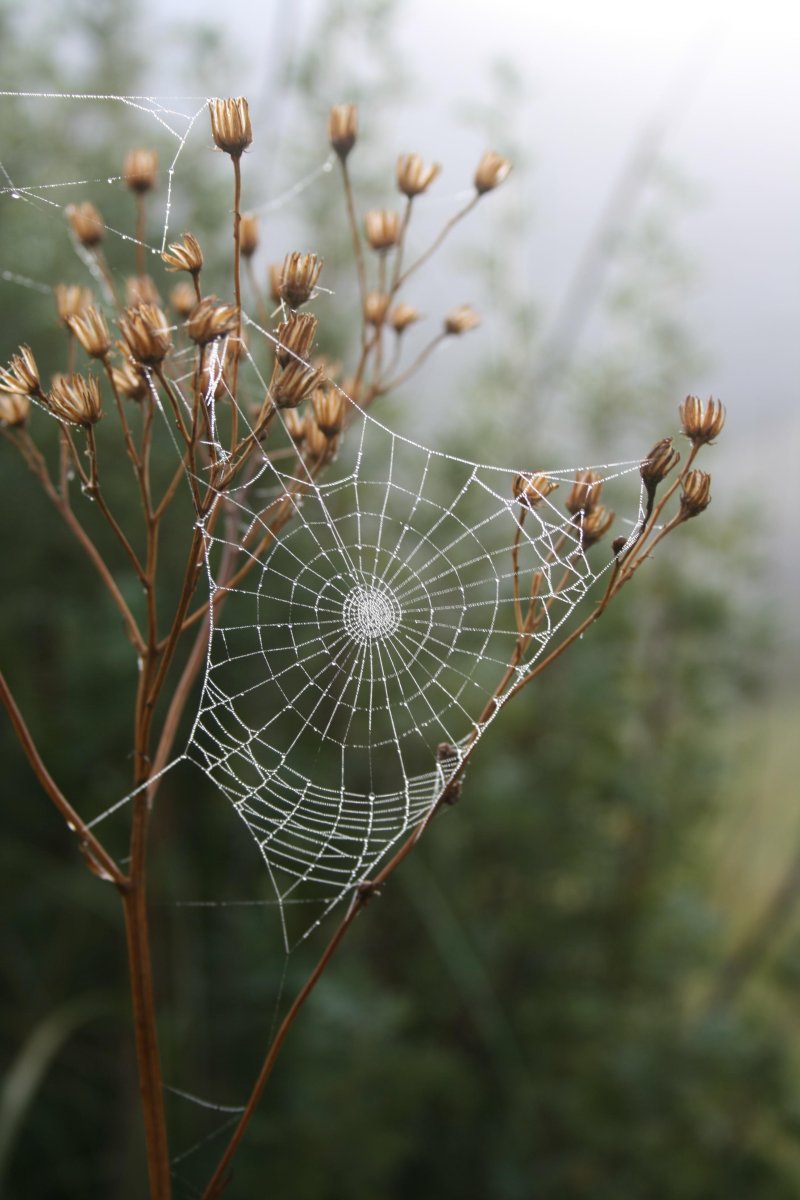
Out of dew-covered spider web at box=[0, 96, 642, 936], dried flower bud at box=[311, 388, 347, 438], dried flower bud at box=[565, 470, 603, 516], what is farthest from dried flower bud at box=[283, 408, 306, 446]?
dew-covered spider web at box=[0, 96, 642, 936]

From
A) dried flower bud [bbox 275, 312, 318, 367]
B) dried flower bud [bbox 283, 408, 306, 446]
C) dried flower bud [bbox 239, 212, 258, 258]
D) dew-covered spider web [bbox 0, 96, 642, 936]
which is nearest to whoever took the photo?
dried flower bud [bbox 275, 312, 318, 367]

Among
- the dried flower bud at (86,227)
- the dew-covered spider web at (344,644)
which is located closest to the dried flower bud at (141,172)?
the dried flower bud at (86,227)

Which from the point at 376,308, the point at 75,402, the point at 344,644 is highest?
the point at 344,644

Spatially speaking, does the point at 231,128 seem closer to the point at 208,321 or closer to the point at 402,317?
the point at 208,321

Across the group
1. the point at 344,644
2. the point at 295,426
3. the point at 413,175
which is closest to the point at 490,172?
the point at 413,175

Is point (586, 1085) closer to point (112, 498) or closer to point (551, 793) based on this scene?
point (551, 793)

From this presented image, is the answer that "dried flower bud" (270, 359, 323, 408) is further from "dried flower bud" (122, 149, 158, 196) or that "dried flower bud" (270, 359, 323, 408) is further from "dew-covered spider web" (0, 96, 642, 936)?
"dew-covered spider web" (0, 96, 642, 936)
